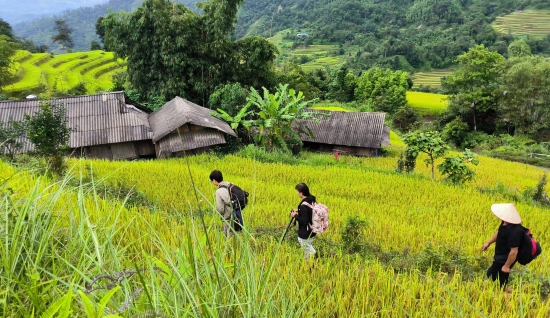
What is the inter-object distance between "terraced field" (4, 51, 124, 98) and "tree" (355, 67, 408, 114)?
2640 cm

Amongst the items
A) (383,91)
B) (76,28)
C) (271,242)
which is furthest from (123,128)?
(76,28)

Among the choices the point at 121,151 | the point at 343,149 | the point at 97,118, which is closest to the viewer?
the point at 97,118

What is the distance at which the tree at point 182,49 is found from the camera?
61.9 feet

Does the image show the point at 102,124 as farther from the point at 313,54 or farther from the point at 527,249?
the point at 313,54

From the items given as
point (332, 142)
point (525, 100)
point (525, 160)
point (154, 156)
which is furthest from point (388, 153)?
point (525, 100)

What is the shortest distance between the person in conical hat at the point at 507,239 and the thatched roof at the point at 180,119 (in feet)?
38.7

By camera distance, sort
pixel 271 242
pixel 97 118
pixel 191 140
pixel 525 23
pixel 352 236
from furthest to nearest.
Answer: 1. pixel 525 23
2. pixel 97 118
3. pixel 191 140
4. pixel 352 236
5. pixel 271 242

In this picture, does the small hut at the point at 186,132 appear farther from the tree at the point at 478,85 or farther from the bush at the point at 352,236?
the tree at the point at 478,85

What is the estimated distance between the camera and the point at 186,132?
14.5 m

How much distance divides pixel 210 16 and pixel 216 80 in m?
3.73

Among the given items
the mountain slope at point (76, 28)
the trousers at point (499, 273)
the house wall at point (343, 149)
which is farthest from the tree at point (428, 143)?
the mountain slope at point (76, 28)

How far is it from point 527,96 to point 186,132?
2740 centimetres

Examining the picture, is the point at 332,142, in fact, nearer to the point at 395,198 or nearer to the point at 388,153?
the point at 388,153

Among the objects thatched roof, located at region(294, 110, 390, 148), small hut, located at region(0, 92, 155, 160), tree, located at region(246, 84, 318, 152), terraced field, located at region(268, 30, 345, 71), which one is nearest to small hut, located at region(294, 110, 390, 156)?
thatched roof, located at region(294, 110, 390, 148)
